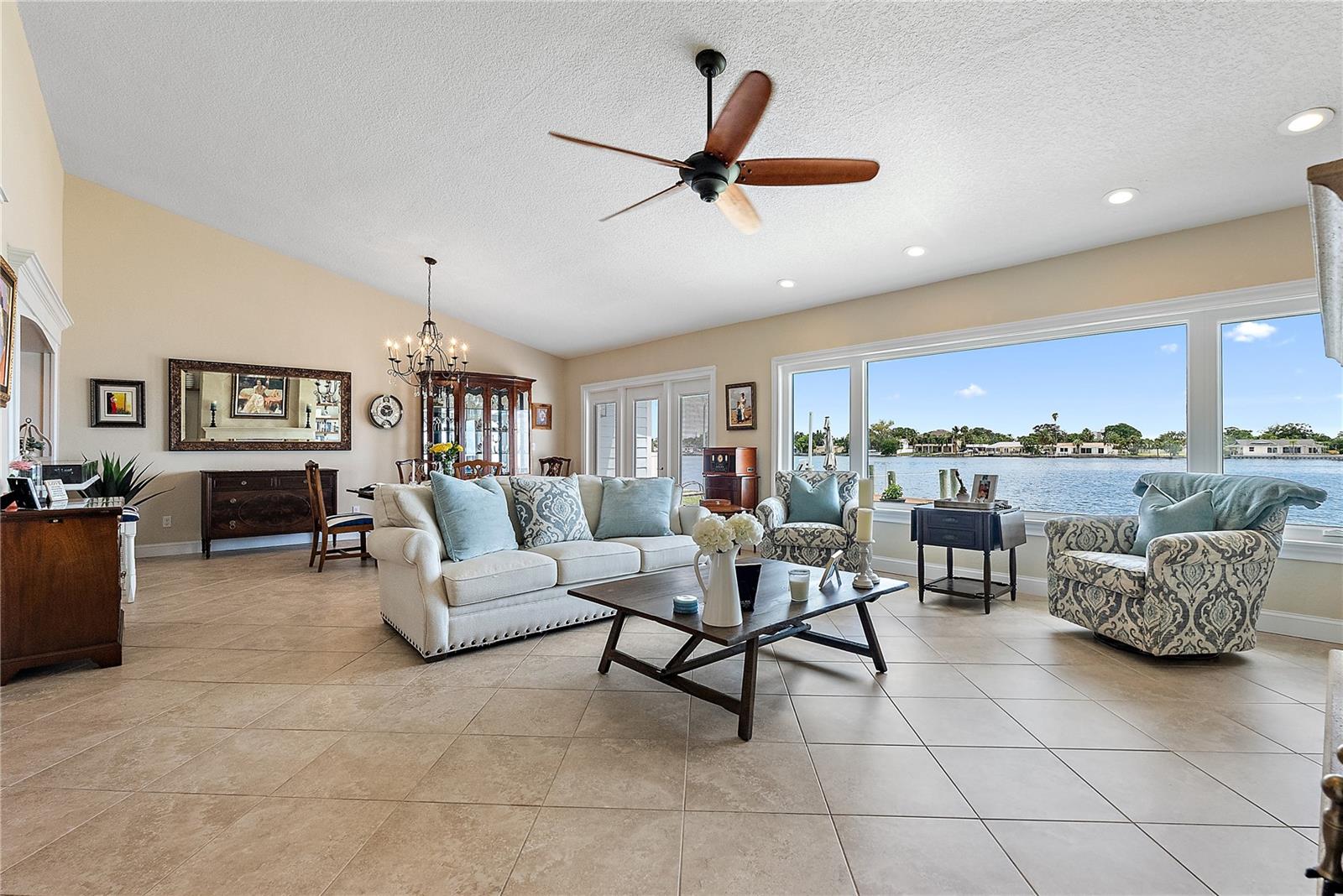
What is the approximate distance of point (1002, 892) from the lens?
1397 mm

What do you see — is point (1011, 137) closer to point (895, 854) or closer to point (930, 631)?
point (930, 631)

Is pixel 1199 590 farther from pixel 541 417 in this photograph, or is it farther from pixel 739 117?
pixel 541 417

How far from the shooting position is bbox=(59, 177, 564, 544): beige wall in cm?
549

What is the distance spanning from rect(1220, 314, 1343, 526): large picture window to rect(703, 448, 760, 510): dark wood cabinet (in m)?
3.42

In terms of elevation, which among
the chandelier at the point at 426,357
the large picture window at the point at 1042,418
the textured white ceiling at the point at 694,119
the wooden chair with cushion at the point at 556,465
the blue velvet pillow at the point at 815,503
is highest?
the textured white ceiling at the point at 694,119

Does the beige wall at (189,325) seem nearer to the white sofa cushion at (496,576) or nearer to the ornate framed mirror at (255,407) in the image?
the ornate framed mirror at (255,407)

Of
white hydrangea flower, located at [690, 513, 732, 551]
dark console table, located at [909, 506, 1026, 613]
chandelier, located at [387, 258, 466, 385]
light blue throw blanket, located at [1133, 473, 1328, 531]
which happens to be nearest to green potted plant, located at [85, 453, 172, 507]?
chandelier, located at [387, 258, 466, 385]

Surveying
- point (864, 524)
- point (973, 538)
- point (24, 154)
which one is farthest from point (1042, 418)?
point (24, 154)

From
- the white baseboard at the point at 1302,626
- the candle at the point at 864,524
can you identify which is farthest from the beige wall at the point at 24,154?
the white baseboard at the point at 1302,626

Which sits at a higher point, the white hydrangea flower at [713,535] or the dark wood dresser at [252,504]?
the white hydrangea flower at [713,535]

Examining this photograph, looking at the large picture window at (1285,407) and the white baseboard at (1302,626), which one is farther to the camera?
the large picture window at (1285,407)

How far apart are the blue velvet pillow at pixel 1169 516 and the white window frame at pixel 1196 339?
63cm

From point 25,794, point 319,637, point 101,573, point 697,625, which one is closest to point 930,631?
point 697,625

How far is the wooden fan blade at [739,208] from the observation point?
260 cm
